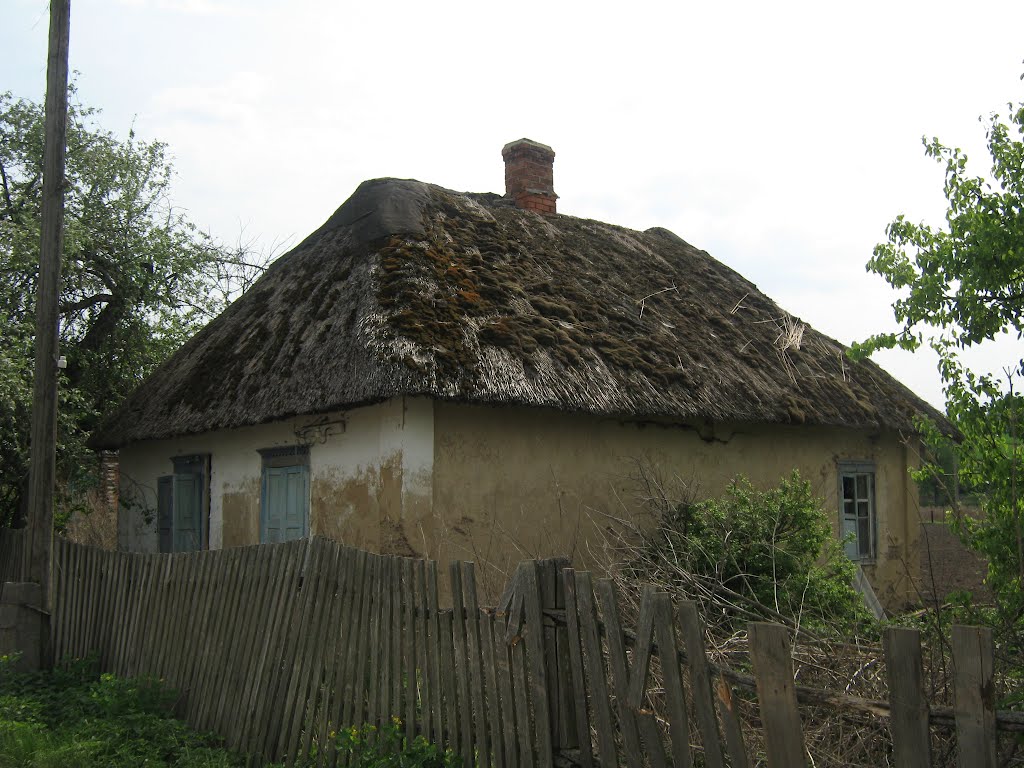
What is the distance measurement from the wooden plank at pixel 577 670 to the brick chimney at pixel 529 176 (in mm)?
8651

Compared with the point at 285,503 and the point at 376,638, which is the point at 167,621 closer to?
the point at 285,503

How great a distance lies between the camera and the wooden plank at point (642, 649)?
3.09 metres

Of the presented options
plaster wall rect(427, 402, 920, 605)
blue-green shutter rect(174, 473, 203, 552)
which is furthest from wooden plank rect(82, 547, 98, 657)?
plaster wall rect(427, 402, 920, 605)

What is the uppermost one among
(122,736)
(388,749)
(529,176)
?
(529,176)

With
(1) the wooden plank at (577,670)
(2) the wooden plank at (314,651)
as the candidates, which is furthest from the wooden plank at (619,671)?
(2) the wooden plank at (314,651)

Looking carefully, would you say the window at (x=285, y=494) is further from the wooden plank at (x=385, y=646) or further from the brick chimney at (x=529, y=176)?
the brick chimney at (x=529, y=176)

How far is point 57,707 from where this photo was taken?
6.04 meters

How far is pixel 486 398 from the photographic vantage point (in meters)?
6.76

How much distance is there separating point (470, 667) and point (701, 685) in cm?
132

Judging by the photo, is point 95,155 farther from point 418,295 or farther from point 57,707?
point 57,707

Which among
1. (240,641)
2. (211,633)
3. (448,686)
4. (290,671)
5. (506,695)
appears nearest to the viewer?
(506,695)

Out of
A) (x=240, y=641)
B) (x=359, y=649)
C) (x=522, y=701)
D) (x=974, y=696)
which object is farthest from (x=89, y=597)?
(x=974, y=696)

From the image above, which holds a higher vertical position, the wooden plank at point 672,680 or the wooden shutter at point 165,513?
the wooden shutter at point 165,513

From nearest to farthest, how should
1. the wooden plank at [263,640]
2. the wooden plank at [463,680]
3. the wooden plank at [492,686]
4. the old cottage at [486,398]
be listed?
the wooden plank at [492,686] < the wooden plank at [463,680] < the wooden plank at [263,640] < the old cottage at [486,398]
